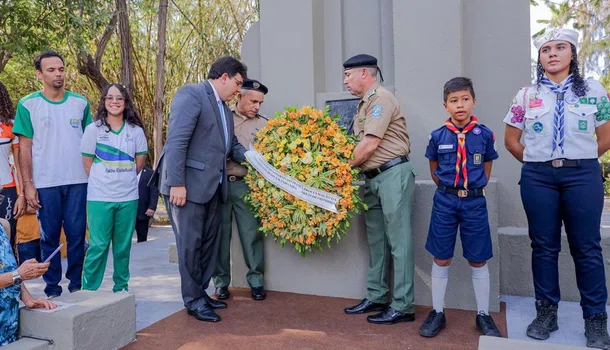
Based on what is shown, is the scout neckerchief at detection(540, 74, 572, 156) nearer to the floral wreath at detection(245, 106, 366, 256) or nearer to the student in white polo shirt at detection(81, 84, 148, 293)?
the floral wreath at detection(245, 106, 366, 256)

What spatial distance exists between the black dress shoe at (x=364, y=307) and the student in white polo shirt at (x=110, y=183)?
6.20ft

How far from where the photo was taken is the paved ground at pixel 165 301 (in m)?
3.62

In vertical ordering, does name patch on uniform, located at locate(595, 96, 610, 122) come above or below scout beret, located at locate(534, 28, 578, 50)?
below

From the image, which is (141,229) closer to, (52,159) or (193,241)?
(52,159)

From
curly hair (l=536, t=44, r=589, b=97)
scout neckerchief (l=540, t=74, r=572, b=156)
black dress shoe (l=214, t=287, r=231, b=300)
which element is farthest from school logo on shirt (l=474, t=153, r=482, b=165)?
black dress shoe (l=214, t=287, r=231, b=300)

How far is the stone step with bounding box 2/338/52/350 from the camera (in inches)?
116

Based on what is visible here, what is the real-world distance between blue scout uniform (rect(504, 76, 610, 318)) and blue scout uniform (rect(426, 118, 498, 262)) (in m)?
0.29

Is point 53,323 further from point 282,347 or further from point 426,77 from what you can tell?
point 426,77

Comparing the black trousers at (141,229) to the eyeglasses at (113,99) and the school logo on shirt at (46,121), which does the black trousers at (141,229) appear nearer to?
the school logo on shirt at (46,121)

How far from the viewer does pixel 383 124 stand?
3.83 meters

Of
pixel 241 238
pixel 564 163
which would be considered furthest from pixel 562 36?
pixel 241 238

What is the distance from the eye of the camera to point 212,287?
5145mm

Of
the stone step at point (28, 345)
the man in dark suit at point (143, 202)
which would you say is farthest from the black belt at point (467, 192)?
the man in dark suit at point (143, 202)

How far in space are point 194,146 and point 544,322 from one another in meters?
2.84
